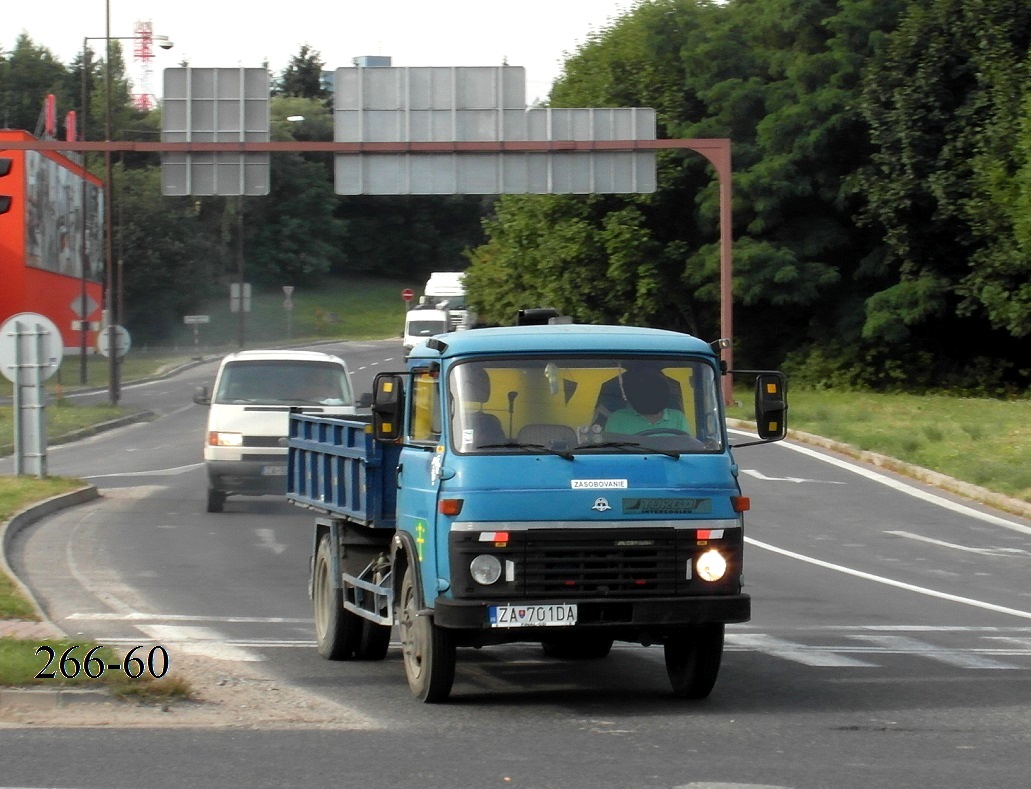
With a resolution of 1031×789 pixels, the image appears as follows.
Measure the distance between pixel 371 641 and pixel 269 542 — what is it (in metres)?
7.95

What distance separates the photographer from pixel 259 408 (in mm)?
21406

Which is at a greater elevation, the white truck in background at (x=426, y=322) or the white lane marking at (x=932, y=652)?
the white truck in background at (x=426, y=322)

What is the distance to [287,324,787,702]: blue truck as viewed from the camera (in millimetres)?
8547

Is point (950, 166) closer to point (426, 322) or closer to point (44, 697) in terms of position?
point (426, 322)

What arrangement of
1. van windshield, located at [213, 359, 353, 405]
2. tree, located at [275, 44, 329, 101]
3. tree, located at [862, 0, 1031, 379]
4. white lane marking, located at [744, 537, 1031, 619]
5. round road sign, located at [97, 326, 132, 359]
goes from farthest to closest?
1. tree, located at [275, 44, 329, 101]
2. round road sign, located at [97, 326, 132, 359]
3. tree, located at [862, 0, 1031, 379]
4. van windshield, located at [213, 359, 353, 405]
5. white lane marking, located at [744, 537, 1031, 619]

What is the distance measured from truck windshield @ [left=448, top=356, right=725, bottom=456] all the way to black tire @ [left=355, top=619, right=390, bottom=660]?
8.07 feet

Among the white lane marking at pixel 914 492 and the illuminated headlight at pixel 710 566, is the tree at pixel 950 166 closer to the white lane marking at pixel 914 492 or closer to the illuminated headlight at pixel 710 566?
the white lane marking at pixel 914 492

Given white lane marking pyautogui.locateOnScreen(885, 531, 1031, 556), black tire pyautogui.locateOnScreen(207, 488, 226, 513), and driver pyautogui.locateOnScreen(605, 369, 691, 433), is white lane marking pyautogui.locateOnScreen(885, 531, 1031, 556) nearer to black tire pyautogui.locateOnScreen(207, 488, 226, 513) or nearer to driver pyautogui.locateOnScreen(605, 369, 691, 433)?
black tire pyautogui.locateOnScreen(207, 488, 226, 513)

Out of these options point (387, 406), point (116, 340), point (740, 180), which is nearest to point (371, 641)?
point (387, 406)

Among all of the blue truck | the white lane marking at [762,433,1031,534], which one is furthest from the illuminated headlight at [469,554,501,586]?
the white lane marking at [762,433,1031,534]

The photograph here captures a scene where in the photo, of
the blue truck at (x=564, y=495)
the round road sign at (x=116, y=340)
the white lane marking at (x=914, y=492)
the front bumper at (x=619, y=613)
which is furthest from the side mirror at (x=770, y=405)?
the round road sign at (x=116, y=340)

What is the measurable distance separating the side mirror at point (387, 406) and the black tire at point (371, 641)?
6.03 ft

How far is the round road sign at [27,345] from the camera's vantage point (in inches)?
882

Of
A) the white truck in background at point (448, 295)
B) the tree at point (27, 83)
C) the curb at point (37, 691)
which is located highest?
the tree at point (27, 83)
